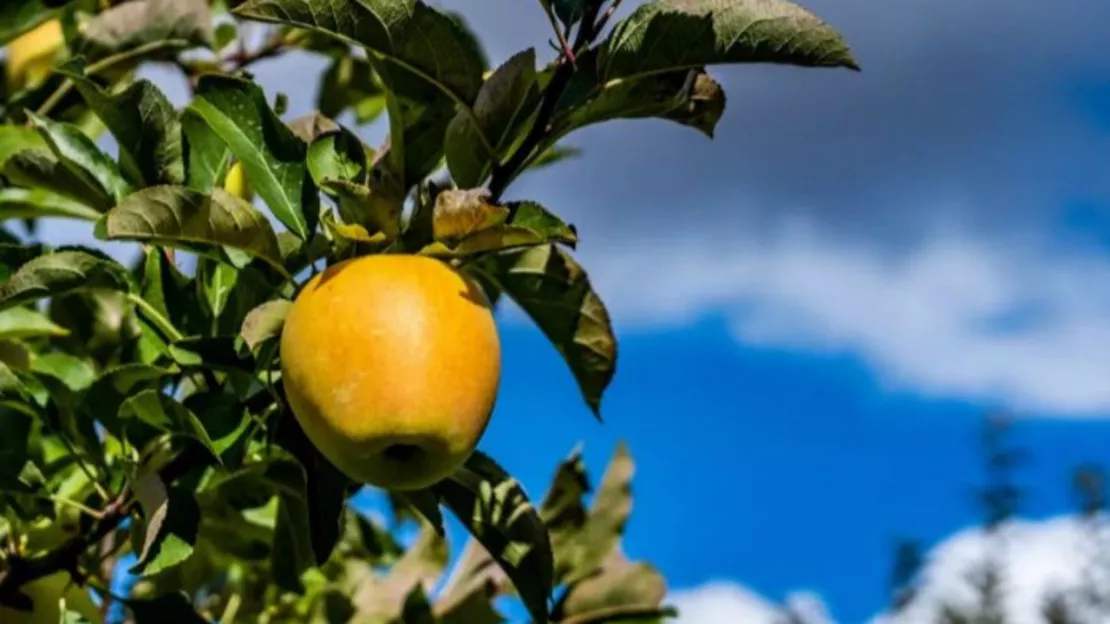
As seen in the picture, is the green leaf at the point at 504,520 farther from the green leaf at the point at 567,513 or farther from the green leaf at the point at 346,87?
the green leaf at the point at 346,87

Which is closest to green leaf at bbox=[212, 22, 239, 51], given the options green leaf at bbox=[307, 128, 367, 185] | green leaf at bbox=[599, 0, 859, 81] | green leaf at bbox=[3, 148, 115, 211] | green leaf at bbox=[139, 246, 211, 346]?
green leaf at bbox=[3, 148, 115, 211]

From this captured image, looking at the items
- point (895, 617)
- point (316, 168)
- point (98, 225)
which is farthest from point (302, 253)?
point (895, 617)

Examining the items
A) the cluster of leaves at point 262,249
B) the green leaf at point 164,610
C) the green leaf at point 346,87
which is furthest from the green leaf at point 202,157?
the green leaf at point 346,87

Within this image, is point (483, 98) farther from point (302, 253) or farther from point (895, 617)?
point (895, 617)

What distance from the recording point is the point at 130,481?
5.03ft

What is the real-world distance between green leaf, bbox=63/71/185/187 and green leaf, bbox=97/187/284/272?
0.55 feet

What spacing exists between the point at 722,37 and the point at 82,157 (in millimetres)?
718

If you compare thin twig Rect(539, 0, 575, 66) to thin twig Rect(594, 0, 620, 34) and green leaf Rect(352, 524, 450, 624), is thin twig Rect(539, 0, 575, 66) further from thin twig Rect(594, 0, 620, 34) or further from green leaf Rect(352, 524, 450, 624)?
green leaf Rect(352, 524, 450, 624)

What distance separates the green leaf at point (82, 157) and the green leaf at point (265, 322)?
332 millimetres

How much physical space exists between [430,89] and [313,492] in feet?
1.32

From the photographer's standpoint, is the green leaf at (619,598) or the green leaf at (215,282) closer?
the green leaf at (215,282)

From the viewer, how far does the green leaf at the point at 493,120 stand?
1.36 metres

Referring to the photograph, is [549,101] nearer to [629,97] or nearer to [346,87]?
[629,97]

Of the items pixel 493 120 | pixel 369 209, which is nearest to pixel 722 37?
pixel 493 120
